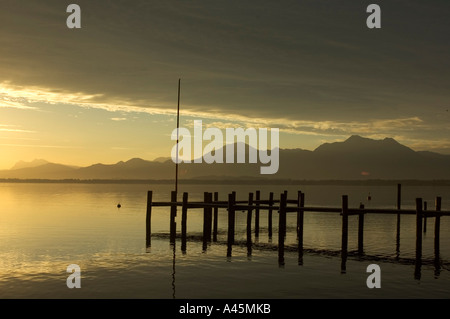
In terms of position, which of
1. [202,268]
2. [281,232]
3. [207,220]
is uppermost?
[281,232]

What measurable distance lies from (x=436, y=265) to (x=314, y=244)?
29.9ft

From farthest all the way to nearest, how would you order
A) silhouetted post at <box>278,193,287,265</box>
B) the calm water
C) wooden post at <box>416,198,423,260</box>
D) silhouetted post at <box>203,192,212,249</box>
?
1. silhouetted post at <box>203,192,212,249</box>
2. silhouetted post at <box>278,193,287,265</box>
3. wooden post at <box>416,198,423,260</box>
4. the calm water

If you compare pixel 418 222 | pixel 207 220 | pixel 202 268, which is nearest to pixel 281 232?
pixel 202 268

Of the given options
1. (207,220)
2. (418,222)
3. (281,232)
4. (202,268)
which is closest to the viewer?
(202,268)

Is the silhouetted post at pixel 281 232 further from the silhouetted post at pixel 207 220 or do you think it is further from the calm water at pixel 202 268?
the silhouetted post at pixel 207 220

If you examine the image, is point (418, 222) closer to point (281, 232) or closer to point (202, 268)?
point (281, 232)

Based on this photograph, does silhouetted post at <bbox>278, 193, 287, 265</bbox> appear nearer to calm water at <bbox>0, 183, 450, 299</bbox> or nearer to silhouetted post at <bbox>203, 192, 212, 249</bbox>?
calm water at <bbox>0, 183, 450, 299</bbox>

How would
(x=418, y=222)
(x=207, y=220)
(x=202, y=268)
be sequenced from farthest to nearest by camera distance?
1. (x=207, y=220)
2. (x=418, y=222)
3. (x=202, y=268)

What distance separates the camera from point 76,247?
103ft

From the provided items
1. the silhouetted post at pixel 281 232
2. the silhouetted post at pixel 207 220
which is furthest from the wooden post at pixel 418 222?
the silhouetted post at pixel 207 220

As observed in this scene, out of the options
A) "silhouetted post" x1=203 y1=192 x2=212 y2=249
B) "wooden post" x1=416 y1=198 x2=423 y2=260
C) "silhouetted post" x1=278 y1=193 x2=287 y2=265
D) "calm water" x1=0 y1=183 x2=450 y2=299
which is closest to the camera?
"calm water" x1=0 y1=183 x2=450 y2=299

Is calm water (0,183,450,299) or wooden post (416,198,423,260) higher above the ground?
wooden post (416,198,423,260)

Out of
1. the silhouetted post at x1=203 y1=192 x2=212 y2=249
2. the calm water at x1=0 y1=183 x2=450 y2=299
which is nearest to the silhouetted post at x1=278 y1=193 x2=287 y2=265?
the calm water at x1=0 y1=183 x2=450 y2=299
